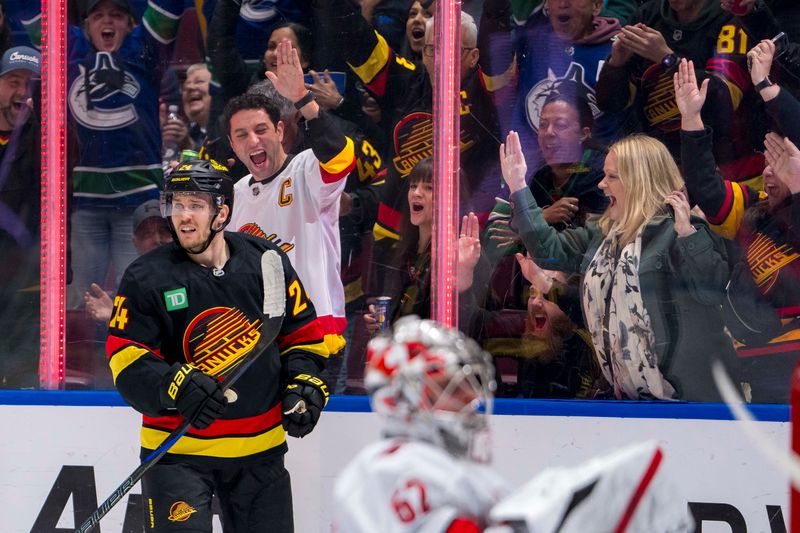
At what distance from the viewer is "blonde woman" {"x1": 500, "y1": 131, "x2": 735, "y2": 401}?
Result: 3.48 m

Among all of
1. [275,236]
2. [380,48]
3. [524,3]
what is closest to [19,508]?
[275,236]

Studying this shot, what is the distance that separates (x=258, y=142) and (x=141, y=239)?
0.56m

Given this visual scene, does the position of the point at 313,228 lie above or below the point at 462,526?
above

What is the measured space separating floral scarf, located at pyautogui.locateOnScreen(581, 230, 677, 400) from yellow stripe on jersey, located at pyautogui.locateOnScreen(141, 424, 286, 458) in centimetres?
118

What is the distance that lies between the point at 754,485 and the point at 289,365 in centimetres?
146

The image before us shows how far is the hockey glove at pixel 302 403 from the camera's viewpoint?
10.0ft

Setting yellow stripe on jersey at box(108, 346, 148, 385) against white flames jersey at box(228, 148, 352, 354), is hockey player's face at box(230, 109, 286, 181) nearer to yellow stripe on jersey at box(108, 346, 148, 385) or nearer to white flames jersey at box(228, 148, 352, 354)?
white flames jersey at box(228, 148, 352, 354)

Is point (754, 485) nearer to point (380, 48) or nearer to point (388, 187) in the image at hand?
point (388, 187)

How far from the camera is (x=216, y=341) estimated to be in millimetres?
3104

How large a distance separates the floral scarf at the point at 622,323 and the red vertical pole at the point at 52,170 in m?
1.88

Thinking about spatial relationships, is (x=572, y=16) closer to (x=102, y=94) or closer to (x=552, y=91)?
(x=552, y=91)

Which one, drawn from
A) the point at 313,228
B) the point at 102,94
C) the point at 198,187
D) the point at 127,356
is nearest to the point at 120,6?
the point at 102,94

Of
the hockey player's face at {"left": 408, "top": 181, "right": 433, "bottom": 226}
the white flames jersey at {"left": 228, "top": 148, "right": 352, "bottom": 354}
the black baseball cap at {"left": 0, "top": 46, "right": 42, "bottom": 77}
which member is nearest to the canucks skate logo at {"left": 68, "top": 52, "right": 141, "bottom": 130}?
the black baseball cap at {"left": 0, "top": 46, "right": 42, "bottom": 77}

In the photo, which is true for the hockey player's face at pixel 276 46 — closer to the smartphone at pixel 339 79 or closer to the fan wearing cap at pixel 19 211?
the smartphone at pixel 339 79
